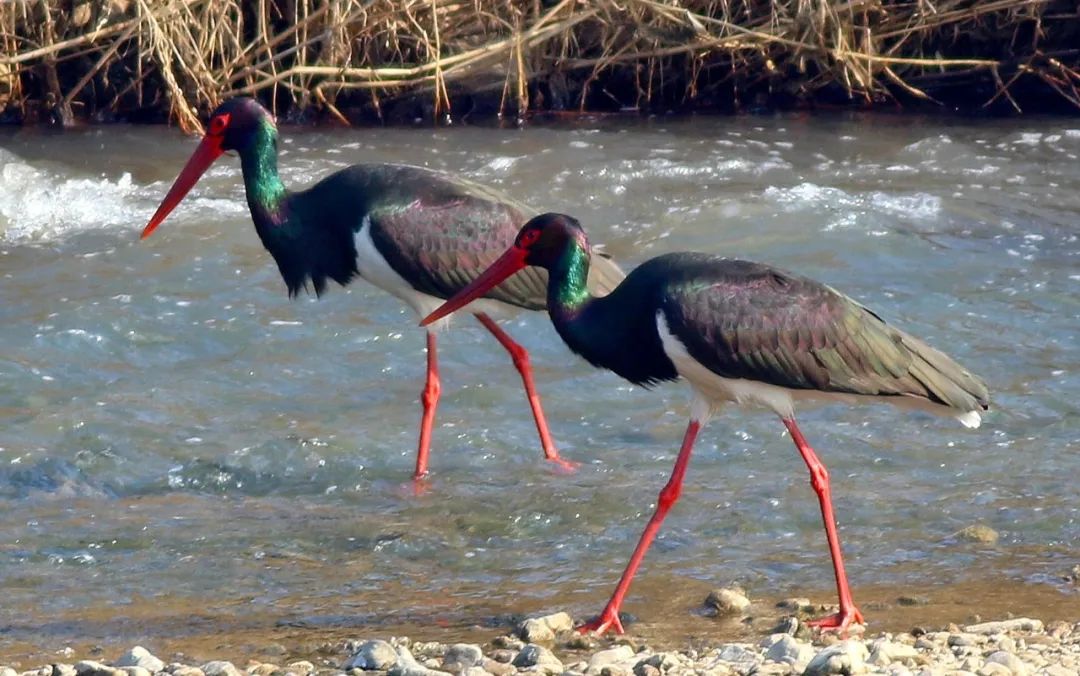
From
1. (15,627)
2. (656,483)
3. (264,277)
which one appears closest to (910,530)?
(656,483)

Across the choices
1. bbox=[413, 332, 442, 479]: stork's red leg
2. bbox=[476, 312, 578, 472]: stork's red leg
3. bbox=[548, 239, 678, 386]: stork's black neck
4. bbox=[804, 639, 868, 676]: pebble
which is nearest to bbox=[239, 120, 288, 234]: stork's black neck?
bbox=[413, 332, 442, 479]: stork's red leg

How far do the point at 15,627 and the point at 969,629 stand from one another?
263 centimetres

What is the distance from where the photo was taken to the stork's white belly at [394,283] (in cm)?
641

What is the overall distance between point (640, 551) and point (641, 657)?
694 millimetres

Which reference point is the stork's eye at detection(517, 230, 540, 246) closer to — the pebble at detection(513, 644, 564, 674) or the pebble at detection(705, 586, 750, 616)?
the pebble at detection(705, 586, 750, 616)

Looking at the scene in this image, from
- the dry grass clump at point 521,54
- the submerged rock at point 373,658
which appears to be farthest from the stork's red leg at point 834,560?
the dry grass clump at point 521,54

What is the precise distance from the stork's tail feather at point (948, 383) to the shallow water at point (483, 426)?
508 millimetres

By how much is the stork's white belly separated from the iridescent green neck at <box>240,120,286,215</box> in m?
0.43

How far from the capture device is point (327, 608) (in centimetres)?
492

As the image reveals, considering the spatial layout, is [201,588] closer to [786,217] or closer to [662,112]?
[786,217]

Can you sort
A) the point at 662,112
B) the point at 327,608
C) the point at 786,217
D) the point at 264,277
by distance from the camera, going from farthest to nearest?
the point at 662,112, the point at 786,217, the point at 264,277, the point at 327,608

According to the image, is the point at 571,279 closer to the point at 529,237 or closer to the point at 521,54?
the point at 529,237

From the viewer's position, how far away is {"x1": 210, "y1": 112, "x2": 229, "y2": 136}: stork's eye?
267 inches

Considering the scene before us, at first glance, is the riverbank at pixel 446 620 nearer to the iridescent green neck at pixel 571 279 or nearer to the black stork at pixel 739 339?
the black stork at pixel 739 339
